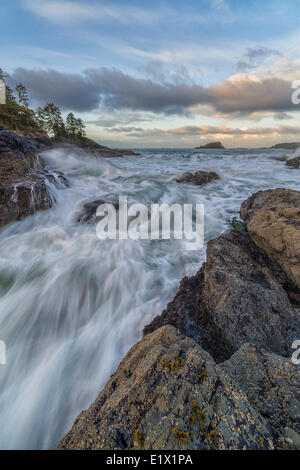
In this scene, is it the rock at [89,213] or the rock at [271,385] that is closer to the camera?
the rock at [271,385]

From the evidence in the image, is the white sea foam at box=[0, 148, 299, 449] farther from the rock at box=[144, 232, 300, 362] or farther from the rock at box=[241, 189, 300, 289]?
the rock at box=[241, 189, 300, 289]

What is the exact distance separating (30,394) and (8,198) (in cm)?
647

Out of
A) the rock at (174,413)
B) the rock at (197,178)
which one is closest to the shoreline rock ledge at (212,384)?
the rock at (174,413)

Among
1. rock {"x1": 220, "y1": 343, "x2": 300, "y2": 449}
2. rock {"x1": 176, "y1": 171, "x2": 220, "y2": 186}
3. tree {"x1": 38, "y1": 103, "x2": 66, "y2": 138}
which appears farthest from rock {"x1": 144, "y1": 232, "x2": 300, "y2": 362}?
tree {"x1": 38, "y1": 103, "x2": 66, "y2": 138}

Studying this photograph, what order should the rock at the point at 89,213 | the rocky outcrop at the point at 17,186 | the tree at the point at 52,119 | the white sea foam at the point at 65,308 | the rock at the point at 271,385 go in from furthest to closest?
1. the tree at the point at 52,119
2. the rock at the point at 89,213
3. the rocky outcrop at the point at 17,186
4. the white sea foam at the point at 65,308
5. the rock at the point at 271,385

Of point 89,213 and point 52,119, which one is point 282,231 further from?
point 52,119

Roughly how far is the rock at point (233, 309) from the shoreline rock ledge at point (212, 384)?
15 millimetres

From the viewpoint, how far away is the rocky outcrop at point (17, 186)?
23.3 ft

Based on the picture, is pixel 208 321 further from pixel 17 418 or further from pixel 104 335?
pixel 17 418

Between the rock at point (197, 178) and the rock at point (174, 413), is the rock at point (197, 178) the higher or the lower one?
the higher one

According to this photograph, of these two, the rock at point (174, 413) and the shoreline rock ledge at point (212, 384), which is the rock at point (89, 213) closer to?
the shoreline rock ledge at point (212, 384)

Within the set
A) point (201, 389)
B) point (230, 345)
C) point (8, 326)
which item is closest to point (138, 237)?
point (8, 326)

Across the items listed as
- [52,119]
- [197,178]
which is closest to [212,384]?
[197,178]
